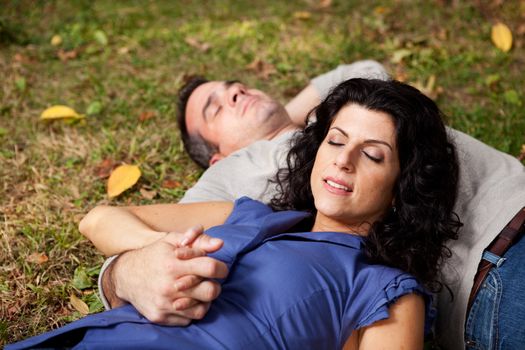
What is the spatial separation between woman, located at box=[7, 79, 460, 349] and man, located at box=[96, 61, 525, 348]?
99 millimetres

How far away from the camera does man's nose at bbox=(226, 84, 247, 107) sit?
346cm

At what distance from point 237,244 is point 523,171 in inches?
54.8

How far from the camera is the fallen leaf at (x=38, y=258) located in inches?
116

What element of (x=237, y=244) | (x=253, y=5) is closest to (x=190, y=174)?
(x=237, y=244)

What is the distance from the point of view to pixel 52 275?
2.92 metres

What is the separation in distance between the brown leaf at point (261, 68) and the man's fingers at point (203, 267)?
3.05 metres

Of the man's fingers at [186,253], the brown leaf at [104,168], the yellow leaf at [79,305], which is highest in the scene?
the man's fingers at [186,253]

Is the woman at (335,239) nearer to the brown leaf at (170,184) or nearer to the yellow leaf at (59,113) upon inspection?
the brown leaf at (170,184)

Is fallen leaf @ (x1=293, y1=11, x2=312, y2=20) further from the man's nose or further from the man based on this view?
the man's nose

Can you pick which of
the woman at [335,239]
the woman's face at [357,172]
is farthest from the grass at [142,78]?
the woman's face at [357,172]

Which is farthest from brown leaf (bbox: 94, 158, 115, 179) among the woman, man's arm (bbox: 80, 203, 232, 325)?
man's arm (bbox: 80, 203, 232, 325)

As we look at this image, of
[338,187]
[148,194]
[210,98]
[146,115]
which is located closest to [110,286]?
[338,187]

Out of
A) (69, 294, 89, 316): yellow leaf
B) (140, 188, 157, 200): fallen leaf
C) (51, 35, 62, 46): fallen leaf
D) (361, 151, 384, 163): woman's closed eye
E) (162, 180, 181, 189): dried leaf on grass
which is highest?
(361, 151, 384, 163): woman's closed eye

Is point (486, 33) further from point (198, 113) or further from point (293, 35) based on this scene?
point (198, 113)
